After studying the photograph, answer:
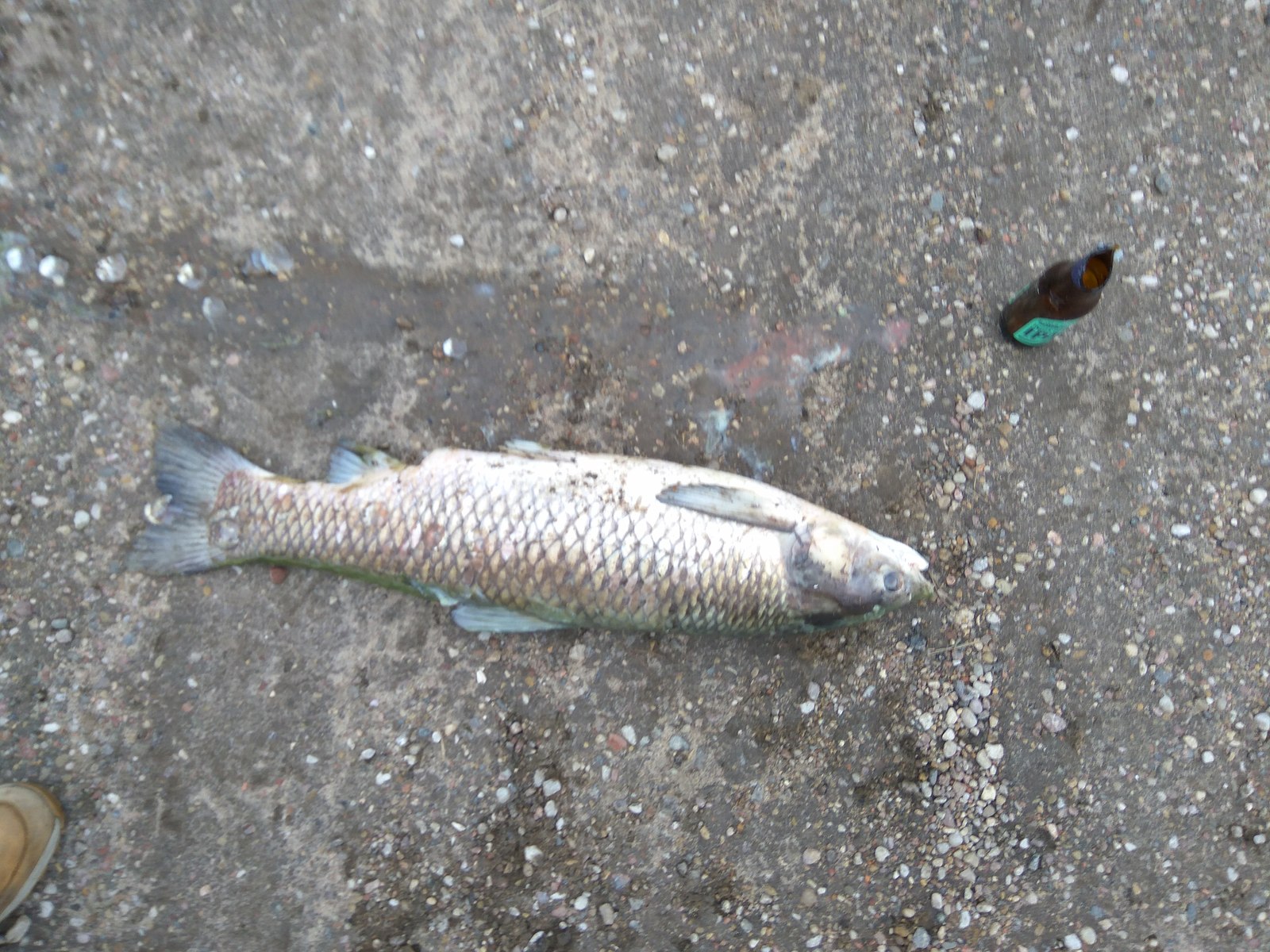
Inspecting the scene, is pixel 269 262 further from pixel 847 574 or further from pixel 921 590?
pixel 921 590

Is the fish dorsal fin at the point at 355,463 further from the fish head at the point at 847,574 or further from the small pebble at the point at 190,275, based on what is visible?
the fish head at the point at 847,574

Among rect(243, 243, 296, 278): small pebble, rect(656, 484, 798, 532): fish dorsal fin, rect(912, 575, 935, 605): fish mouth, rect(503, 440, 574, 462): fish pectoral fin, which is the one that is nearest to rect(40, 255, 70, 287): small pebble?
rect(243, 243, 296, 278): small pebble

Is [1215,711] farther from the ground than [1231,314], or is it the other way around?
[1231,314]

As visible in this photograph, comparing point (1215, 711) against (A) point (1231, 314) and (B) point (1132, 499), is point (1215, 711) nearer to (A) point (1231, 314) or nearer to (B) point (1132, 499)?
(B) point (1132, 499)

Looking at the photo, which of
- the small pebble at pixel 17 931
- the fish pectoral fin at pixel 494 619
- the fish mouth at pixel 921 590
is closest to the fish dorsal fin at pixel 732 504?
the fish mouth at pixel 921 590

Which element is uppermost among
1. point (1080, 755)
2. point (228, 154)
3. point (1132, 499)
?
point (228, 154)

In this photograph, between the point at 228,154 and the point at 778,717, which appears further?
the point at 778,717

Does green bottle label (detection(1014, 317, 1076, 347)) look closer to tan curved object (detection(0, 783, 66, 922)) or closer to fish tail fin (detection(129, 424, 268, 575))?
fish tail fin (detection(129, 424, 268, 575))

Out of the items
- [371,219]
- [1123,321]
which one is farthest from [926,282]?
[371,219]
